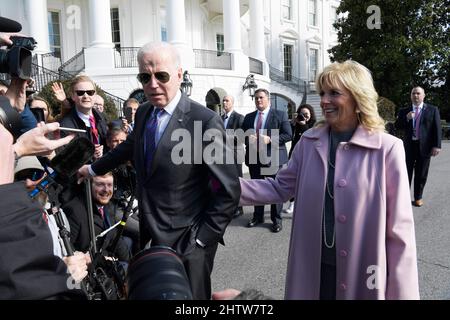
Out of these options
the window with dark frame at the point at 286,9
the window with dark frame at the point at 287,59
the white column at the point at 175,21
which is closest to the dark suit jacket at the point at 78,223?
the white column at the point at 175,21

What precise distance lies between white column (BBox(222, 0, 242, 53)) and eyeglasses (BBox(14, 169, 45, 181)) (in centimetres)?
2002

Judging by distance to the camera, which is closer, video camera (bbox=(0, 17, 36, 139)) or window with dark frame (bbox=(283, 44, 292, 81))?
video camera (bbox=(0, 17, 36, 139))

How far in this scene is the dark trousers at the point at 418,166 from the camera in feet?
22.8

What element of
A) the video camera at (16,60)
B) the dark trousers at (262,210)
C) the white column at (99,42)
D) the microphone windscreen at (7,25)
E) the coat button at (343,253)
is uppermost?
the white column at (99,42)

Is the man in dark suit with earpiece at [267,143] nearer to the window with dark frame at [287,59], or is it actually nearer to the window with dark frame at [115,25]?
the window with dark frame at [115,25]

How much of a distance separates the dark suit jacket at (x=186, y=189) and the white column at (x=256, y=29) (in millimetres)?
23469

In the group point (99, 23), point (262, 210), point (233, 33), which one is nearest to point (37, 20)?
point (99, 23)

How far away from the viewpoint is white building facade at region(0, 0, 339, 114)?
59.1 ft

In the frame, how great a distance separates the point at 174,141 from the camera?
2.34 m

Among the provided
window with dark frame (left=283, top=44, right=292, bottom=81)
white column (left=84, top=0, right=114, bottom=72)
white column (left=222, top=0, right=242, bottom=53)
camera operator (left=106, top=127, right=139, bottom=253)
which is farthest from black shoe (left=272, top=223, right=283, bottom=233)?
window with dark frame (left=283, top=44, right=292, bottom=81)

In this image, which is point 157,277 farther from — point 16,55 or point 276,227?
point 276,227

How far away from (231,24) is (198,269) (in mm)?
20757

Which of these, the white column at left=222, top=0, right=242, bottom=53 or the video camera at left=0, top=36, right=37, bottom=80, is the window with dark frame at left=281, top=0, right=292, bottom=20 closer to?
the white column at left=222, top=0, right=242, bottom=53
